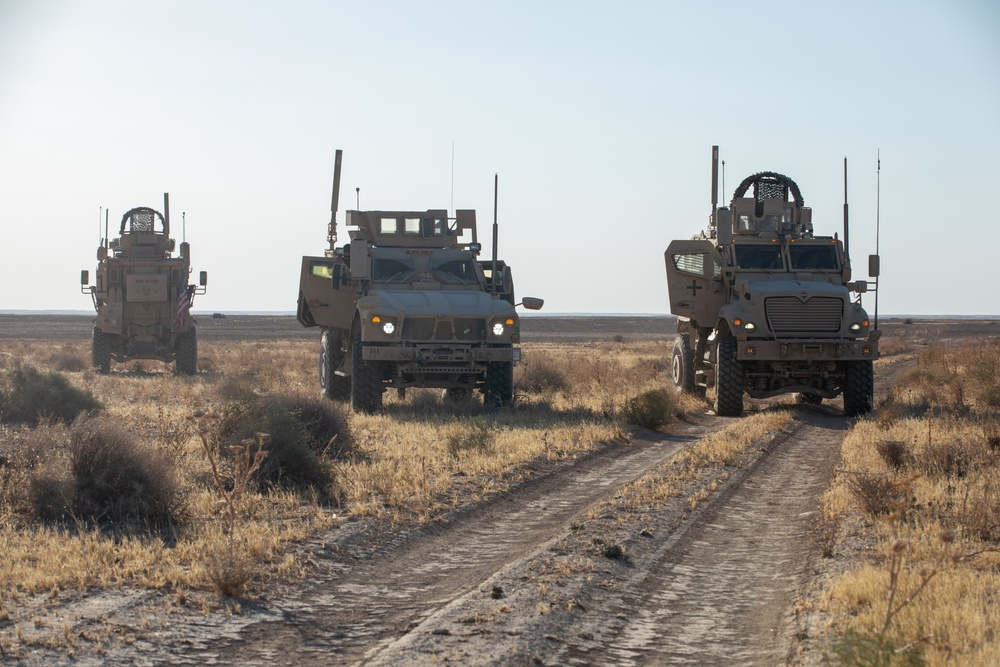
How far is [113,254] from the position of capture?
94.2 feet

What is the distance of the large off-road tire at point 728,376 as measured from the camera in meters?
18.6

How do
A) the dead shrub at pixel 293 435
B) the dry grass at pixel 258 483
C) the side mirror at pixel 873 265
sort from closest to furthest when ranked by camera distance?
the dry grass at pixel 258 483 < the dead shrub at pixel 293 435 < the side mirror at pixel 873 265

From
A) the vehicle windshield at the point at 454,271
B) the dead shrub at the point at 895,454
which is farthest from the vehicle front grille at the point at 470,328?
the dead shrub at the point at 895,454

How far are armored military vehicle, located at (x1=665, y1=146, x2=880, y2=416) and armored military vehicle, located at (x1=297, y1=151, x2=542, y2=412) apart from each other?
3.51 metres

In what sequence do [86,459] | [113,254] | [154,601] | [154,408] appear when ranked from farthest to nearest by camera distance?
[113,254] → [154,408] → [86,459] → [154,601]

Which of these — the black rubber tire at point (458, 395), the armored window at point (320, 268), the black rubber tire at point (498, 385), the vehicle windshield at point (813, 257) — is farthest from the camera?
the armored window at point (320, 268)

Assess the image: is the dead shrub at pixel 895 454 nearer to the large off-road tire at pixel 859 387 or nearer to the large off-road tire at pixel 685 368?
the large off-road tire at pixel 859 387

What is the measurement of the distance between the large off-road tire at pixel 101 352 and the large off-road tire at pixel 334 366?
1122cm

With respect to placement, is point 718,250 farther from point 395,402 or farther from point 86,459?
point 86,459

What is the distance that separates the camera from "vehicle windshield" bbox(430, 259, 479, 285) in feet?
62.1

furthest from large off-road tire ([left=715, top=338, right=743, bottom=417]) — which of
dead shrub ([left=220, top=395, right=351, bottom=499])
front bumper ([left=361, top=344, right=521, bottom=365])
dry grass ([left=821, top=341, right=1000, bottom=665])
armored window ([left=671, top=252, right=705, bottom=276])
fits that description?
dead shrub ([left=220, top=395, right=351, bottom=499])

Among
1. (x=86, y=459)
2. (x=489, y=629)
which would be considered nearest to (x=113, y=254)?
(x=86, y=459)

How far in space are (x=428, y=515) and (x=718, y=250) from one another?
11910 mm

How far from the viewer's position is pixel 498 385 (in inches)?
700
